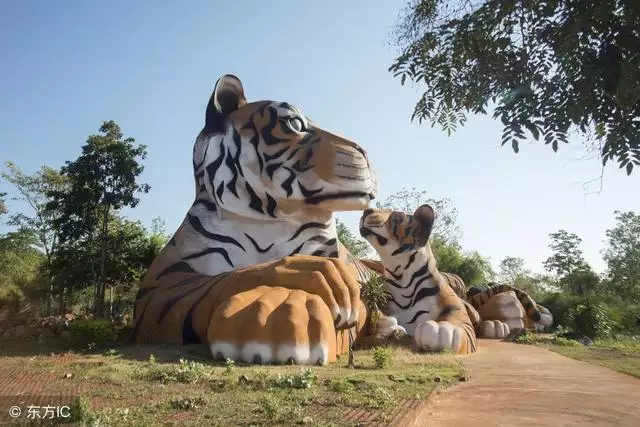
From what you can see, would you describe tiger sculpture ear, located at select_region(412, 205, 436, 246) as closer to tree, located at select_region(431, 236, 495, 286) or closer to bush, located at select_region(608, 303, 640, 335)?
bush, located at select_region(608, 303, 640, 335)

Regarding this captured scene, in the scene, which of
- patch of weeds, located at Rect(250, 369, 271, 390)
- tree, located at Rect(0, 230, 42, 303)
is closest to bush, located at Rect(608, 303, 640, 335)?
patch of weeds, located at Rect(250, 369, 271, 390)

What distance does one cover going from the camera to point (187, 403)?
115 inches

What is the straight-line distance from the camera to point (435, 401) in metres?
3.61

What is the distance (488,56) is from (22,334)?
840 cm

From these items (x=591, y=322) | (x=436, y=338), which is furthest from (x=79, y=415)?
(x=591, y=322)

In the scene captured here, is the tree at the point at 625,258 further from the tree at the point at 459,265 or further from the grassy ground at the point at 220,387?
the grassy ground at the point at 220,387

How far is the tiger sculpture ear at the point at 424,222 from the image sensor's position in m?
9.28

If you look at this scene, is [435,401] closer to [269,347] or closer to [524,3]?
[269,347]

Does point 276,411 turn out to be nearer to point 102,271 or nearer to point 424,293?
point 424,293

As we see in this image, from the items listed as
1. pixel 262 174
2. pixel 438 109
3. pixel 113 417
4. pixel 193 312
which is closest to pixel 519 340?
pixel 262 174

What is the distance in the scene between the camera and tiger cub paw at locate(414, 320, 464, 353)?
6887mm

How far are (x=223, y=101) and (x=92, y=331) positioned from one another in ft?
11.6

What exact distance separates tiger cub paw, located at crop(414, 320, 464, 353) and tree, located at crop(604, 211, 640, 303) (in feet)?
73.7

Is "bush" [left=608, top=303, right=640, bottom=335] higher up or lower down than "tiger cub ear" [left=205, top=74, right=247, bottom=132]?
lower down
